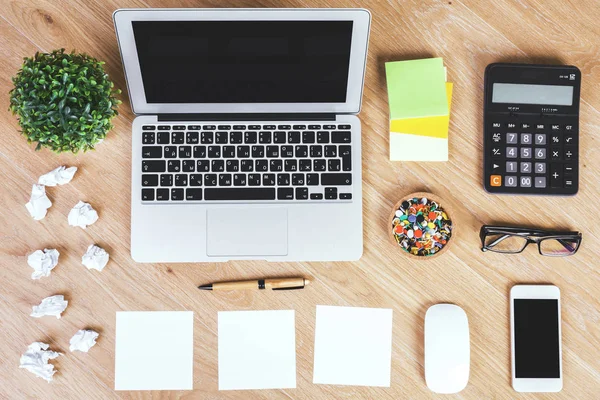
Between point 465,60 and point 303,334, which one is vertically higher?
point 465,60

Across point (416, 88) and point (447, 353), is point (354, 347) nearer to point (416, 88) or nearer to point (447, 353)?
point (447, 353)

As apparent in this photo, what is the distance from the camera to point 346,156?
0.87m

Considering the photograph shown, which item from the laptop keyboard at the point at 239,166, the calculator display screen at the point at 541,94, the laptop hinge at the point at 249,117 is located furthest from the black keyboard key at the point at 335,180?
the calculator display screen at the point at 541,94

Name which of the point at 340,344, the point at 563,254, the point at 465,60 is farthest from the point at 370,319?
the point at 465,60

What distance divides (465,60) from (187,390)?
2.58 feet

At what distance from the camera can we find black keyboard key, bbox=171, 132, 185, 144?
0.87m

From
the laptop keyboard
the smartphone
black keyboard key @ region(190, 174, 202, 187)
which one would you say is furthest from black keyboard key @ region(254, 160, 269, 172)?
the smartphone

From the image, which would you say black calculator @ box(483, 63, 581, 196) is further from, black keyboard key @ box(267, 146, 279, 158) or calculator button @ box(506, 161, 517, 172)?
black keyboard key @ box(267, 146, 279, 158)

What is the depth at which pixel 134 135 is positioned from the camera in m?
0.87

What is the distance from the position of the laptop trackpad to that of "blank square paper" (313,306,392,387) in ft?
0.54

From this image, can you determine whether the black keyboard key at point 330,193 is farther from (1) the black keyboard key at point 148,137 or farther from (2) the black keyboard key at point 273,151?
(1) the black keyboard key at point 148,137

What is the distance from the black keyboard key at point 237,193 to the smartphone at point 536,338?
0.47 m

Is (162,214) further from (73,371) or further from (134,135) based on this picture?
(73,371)

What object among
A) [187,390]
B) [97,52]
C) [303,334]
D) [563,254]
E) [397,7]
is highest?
[397,7]
